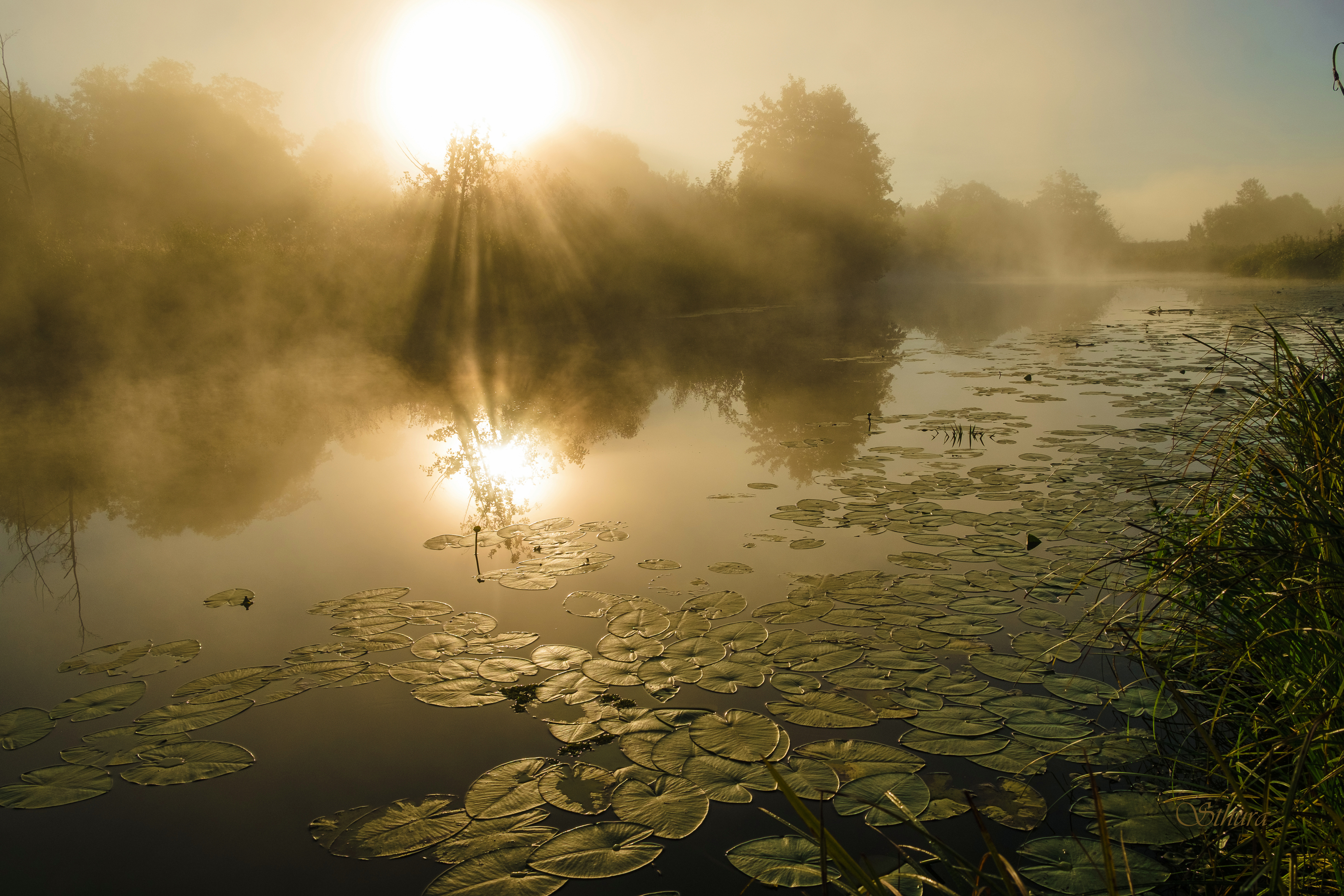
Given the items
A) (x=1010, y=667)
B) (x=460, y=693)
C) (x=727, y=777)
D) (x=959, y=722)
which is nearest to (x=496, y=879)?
(x=727, y=777)

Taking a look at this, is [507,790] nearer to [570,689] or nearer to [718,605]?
[570,689]

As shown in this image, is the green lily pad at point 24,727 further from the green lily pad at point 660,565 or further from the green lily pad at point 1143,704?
the green lily pad at point 1143,704

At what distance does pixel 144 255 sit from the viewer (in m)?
13.3

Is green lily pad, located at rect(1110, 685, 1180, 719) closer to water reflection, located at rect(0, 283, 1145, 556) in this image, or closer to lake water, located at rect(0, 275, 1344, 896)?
lake water, located at rect(0, 275, 1344, 896)

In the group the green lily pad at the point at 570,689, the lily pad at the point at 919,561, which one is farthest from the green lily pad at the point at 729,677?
the lily pad at the point at 919,561

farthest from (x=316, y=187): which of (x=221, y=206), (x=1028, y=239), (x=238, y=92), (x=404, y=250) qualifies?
(x=1028, y=239)

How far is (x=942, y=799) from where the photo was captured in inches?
77.1

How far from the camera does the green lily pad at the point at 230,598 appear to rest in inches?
141

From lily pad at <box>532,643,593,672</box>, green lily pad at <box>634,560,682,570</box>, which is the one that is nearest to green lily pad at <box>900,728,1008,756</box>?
lily pad at <box>532,643,593,672</box>

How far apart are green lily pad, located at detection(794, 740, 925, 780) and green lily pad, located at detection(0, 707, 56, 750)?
2.62m

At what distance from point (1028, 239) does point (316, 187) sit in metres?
67.6

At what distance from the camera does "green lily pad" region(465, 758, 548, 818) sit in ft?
6.62

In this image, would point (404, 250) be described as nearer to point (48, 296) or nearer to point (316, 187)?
point (316, 187)

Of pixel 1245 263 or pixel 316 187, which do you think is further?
pixel 1245 263
